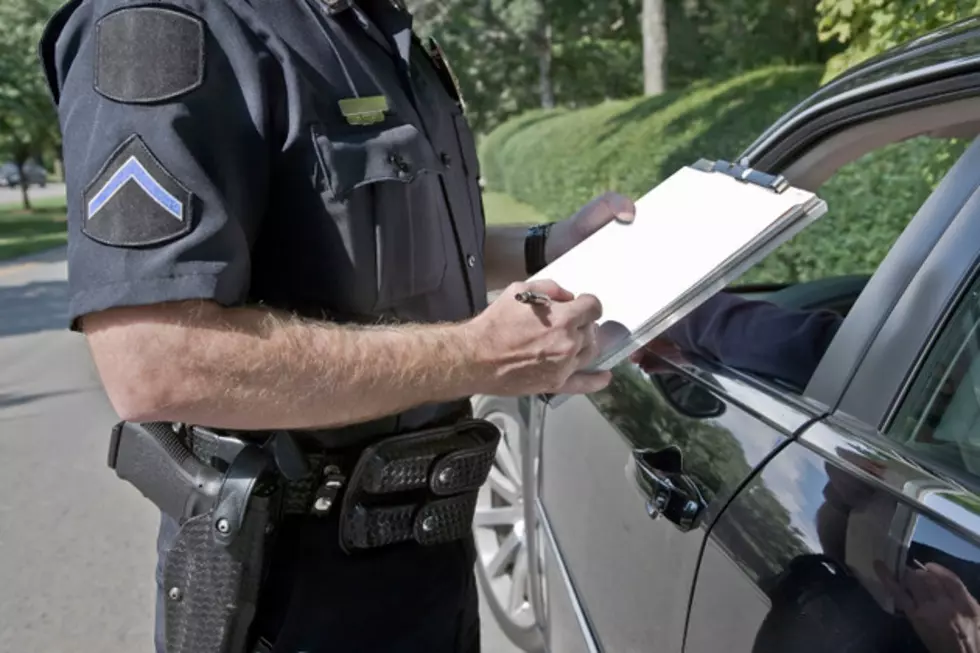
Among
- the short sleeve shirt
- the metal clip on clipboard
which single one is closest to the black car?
the metal clip on clipboard

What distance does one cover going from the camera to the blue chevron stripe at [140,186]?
3.75 feet

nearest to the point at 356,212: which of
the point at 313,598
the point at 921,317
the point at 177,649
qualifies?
the point at 313,598

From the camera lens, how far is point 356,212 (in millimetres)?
1323

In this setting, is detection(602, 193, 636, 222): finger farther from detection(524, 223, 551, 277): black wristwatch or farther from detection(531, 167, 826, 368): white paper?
detection(524, 223, 551, 277): black wristwatch

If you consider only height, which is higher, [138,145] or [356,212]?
[138,145]

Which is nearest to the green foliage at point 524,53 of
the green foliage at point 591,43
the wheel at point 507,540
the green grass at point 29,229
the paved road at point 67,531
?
the green foliage at point 591,43

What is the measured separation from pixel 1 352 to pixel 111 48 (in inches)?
327

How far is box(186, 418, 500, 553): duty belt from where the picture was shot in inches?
Answer: 56.8

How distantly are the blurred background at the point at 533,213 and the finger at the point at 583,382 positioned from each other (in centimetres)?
115

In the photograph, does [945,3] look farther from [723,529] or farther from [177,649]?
[177,649]

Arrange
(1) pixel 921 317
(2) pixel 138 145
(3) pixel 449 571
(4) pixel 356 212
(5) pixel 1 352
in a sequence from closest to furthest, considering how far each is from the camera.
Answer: (2) pixel 138 145 → (4) pixel 356 212 → (1) pixel 921 317 → (3) pixel 449 571 → (5) pixel 1 352

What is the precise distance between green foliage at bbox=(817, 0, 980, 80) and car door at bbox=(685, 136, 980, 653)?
254 centimetres

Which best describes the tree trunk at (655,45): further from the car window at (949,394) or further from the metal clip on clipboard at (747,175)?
the car window at (949,394)

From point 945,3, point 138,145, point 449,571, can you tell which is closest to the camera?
point 138,145
